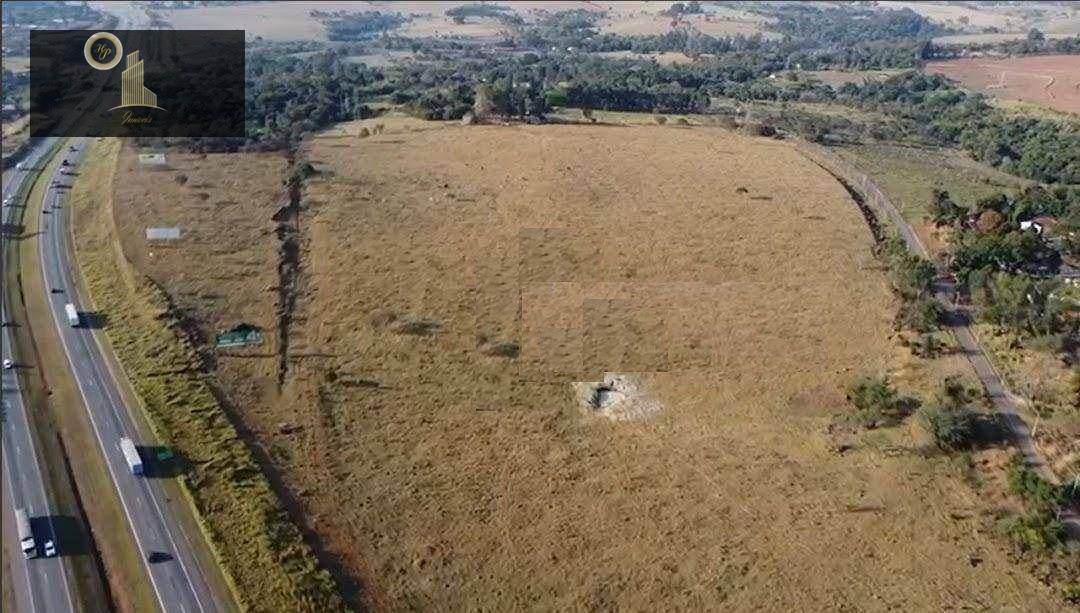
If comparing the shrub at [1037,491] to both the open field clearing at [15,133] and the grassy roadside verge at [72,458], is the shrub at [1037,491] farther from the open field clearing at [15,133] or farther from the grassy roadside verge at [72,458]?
the open field clearing at [15,133]

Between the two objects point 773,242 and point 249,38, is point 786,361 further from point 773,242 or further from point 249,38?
point 249,38

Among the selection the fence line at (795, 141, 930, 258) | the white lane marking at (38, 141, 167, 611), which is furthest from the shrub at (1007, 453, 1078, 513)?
the white lane marking at (38, 141, 167, 611)

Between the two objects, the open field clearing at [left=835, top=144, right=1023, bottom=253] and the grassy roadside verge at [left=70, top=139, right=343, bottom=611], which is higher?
the open field clearing at [left=835, top=144, right=1023, bottom=253]

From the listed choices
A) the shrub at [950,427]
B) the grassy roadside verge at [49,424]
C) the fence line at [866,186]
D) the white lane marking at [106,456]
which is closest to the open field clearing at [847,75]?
the fence line at [866,186]

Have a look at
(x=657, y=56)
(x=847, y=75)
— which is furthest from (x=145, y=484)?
(x=657, y=56)

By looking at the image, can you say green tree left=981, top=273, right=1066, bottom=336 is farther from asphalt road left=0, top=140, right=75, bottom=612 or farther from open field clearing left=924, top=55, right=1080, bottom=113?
open field clearing left=924, top=55, right=1080, bottom=113

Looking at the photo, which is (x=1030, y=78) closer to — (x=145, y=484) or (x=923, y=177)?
(x=923, y=177)
